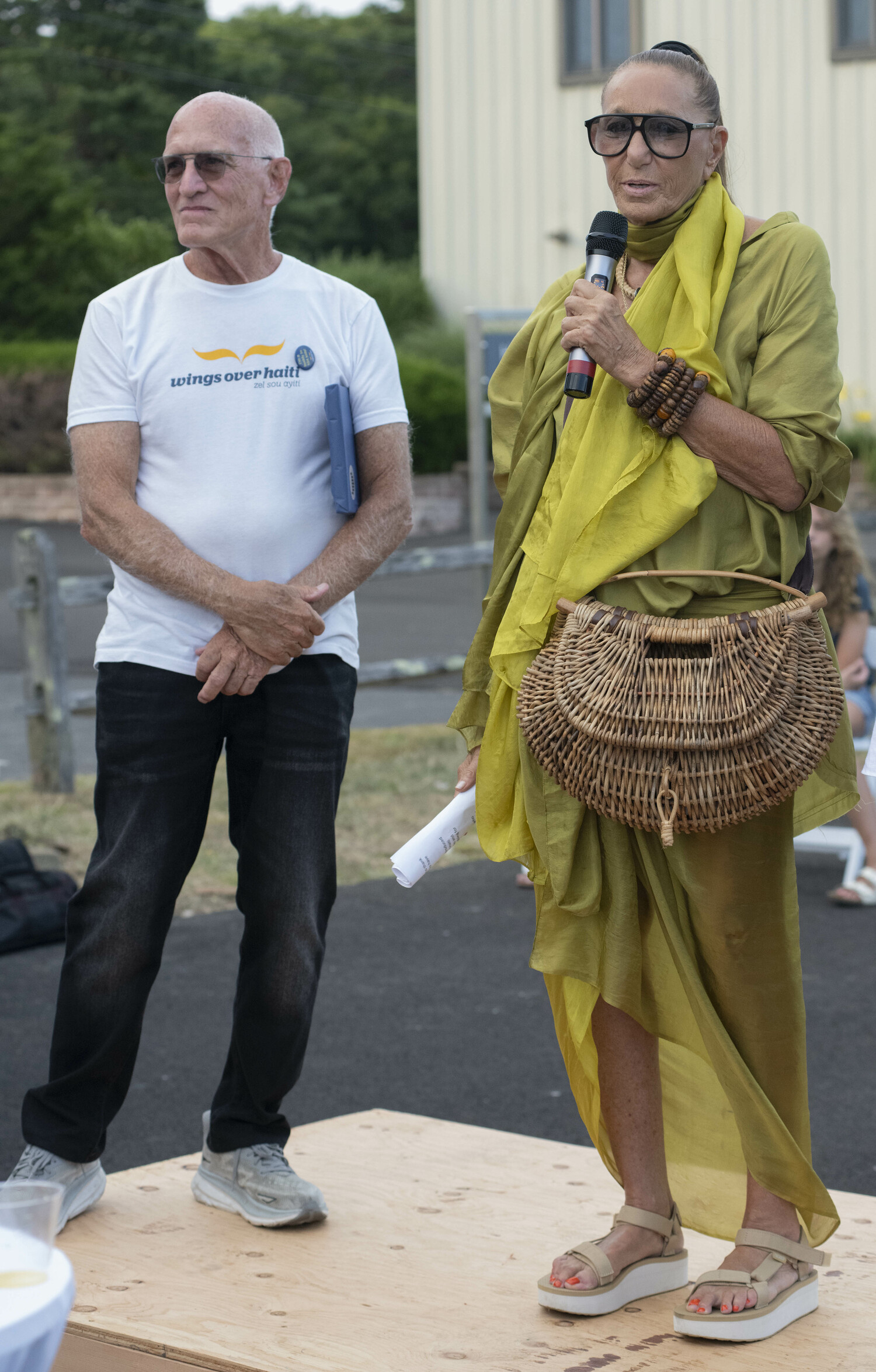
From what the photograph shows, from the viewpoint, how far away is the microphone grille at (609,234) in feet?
9.36

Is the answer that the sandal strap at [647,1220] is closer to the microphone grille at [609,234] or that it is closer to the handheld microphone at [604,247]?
the handheld microphone at [604,247]

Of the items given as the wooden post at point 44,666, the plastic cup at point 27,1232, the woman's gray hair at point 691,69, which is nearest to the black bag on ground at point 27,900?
the wooden post at point 44,666

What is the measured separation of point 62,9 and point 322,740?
47.0 metres

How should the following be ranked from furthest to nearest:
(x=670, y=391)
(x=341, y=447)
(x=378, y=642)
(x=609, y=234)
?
(x=378, y=642), (x=341, y=447), (x=609, y=234), (x=670, y=391)

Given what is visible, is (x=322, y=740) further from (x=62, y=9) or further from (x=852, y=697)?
(x=62, y=9)

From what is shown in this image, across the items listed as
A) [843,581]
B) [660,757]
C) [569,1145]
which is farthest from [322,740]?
[843,581]

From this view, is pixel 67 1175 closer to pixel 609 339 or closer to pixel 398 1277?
pixel 398 1277

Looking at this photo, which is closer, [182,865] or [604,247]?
[604,247]

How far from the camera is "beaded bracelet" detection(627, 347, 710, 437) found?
8.97 ft

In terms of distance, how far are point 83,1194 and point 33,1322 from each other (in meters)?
1.92

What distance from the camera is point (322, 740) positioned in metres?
3.46

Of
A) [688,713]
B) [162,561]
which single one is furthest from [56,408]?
[688,713]

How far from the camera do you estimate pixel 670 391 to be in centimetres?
274

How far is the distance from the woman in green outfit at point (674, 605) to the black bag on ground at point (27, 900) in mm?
3785
